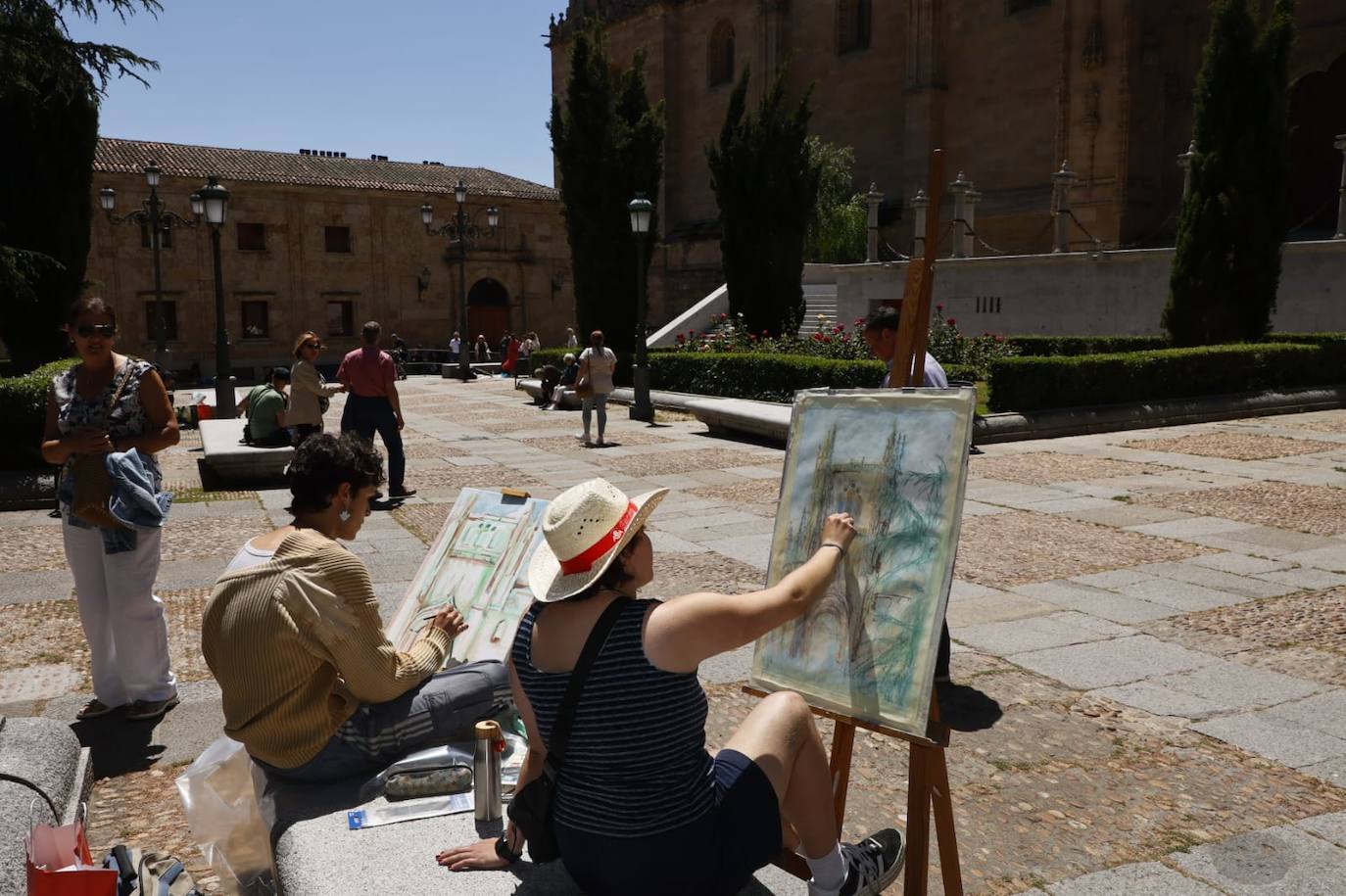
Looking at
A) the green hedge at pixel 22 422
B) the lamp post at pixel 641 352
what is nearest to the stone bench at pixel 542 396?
the lamp post at pixel 641 352

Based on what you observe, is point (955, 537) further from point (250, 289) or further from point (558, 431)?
point (250, 289)

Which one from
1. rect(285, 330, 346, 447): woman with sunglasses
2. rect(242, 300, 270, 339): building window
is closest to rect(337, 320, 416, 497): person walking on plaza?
rect(285, 330, 346, 447): woman with sunglasses

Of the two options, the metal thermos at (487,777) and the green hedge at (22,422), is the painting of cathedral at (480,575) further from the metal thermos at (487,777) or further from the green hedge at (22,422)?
the green hedge at (22,422)

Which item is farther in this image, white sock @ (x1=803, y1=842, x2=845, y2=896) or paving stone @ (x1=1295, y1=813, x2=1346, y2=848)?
paving stone @ (x1=1295, y1=813, x2=1346, y2=848)

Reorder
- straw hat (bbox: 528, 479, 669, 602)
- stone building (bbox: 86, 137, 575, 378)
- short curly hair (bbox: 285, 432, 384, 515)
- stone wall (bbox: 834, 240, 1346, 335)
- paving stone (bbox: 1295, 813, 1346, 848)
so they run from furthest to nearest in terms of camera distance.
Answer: stone building (bbox: 86, 137, 575, 378) → stone wall (bbox: 834, 240, 1346, 335) → paving stone (bbox: 1295, 813, 1346, 848) → short curly hair (bbox: 285, 432, 384, 515) → straw hat (bbox: 528, 479, 669, 602)

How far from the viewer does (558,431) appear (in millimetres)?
16141

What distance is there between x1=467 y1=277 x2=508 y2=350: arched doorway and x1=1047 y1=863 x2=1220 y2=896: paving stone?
137 feet

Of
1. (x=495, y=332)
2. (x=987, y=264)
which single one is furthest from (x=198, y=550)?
(x=495, y=332)

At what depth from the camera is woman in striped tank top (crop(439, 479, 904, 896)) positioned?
7.84 feet

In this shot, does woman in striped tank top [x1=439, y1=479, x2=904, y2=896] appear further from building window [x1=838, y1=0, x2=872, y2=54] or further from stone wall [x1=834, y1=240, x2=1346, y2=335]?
building window [x1=838, y1=0, x2=872, y2=54]

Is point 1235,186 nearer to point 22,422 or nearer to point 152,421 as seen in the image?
point 152,421

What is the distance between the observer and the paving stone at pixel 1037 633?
5488 millimetres

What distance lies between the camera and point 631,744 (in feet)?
7.83

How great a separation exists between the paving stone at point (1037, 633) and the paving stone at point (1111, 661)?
0.09 m
